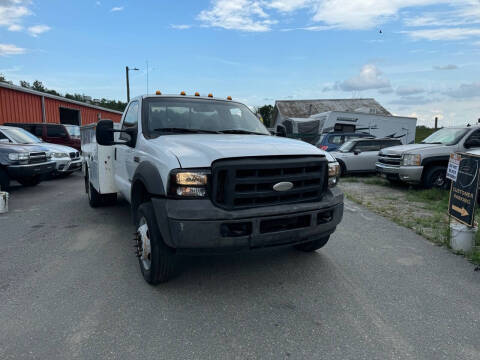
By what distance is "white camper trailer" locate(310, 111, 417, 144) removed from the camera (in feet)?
66.1

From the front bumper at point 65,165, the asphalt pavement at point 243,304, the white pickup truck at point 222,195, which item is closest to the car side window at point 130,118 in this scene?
the white pickup truck at point 222,195

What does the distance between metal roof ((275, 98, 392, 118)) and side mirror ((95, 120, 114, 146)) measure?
35293 mm

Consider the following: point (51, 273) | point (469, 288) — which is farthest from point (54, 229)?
point (469, 288)

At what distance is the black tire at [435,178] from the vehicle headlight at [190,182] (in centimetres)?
830

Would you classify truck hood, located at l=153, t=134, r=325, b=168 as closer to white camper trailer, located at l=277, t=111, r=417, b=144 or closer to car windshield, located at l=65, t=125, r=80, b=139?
car windshield, located at l=65, t=125, r=80, b=139

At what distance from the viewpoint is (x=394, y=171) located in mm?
9805

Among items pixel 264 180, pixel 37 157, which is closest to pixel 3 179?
pixel 37 157

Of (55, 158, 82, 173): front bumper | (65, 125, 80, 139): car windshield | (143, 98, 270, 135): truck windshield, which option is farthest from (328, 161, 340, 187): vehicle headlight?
(65, 125, 80, 139): car windshield

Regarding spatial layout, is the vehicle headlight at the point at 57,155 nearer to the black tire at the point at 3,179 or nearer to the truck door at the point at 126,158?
the black tire at the point at 3,179

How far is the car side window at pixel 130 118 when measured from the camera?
14.9 ft

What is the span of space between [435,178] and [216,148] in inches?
331

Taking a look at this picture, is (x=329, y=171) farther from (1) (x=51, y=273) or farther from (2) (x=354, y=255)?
(1) (x=51, y=273)

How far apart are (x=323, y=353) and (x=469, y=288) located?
2.03 meters

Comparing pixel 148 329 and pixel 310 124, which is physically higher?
pixel 310 124
